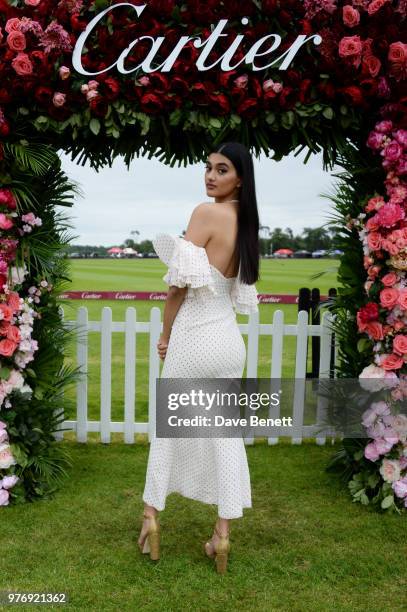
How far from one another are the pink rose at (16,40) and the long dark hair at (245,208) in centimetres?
144

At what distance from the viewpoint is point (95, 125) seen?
3766mm

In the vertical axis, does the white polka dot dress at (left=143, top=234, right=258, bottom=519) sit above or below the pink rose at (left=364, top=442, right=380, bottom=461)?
above

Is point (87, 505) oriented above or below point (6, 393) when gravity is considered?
below

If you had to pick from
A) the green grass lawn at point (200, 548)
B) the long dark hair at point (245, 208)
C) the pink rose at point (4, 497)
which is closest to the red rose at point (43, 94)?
the long dark hair at point (245, 208)

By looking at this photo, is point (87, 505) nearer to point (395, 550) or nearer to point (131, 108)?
point (395, 550)

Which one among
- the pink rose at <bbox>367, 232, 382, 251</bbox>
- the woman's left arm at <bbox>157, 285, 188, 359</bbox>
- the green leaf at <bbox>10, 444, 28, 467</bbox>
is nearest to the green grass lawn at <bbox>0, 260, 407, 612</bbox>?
the green leaf at <bbox>10, 444, 28, 467</bbox>

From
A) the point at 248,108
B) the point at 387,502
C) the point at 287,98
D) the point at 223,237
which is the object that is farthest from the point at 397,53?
the point at 387,502

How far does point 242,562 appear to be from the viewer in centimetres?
330

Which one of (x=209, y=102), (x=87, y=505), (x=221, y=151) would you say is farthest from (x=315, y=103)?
(x=87, y=505)

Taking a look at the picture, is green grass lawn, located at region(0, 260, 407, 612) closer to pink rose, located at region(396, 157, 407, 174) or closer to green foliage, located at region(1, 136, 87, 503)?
green foliage, located at region(1, 136, 87, 503)

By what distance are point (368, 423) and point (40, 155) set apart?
9.00ft

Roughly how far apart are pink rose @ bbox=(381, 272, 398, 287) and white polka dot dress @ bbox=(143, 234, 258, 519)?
1049 mm

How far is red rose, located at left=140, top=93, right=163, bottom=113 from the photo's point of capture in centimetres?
368

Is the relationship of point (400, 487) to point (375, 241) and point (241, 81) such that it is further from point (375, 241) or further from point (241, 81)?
point (241, 81)
